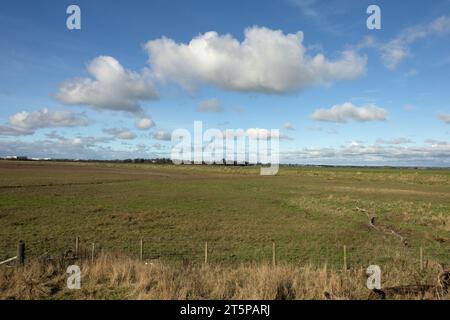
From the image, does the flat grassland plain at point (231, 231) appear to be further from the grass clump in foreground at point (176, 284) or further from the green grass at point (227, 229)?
the grass clump in foreground at point (176, 284)

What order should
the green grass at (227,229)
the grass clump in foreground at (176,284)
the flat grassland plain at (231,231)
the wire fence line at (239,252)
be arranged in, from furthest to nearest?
the green grass at (227,229)
the flat grassland plain at (231,231)
the wire fence line at (239,252)
the grass clump in foreground at (176,284)

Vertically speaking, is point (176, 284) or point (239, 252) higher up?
point (176, 284)

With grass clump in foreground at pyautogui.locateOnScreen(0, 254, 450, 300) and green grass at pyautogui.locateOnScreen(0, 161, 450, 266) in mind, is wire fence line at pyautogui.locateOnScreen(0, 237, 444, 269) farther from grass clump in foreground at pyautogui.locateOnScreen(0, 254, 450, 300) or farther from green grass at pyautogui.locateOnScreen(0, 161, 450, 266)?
grass clump in foreground at pyautogui.locateOnScreen(0, 254, 450, 300)

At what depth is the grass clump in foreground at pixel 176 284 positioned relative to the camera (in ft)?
24.4

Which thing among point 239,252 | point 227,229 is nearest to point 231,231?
point 227,229

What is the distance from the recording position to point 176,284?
25.7 ft

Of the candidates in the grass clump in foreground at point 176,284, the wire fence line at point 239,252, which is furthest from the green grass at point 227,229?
the grass clump in foreground at point 176,284

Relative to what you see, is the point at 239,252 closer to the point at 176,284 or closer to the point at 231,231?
the point at 231,231

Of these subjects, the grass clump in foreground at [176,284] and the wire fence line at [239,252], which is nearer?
the grass clump in foreground at [176,284]

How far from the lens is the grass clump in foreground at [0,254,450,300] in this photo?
7.45 meters

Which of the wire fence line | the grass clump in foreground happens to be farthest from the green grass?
the grass clump in foreground
